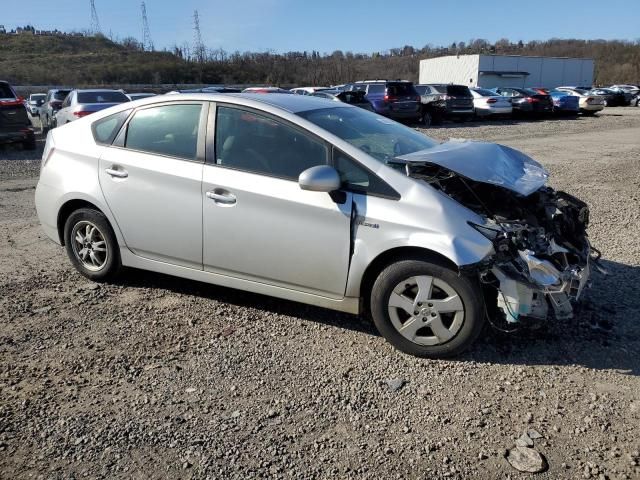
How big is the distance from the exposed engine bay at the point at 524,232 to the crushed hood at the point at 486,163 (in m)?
0.01

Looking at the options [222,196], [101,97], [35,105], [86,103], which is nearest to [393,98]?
[101,97]

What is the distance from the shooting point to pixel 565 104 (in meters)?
29.2

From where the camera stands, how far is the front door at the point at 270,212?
148 inches

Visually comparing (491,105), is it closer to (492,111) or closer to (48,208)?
(492,111)

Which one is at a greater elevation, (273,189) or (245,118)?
(245,118)

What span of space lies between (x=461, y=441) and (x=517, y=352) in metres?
1.12

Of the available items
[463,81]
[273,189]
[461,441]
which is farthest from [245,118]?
[463,81]

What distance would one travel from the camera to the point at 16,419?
120 inches

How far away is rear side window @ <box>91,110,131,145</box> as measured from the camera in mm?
4660

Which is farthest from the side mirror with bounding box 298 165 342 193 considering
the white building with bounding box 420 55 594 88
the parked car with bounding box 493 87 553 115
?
the white building with bounding box 420 55 594 88

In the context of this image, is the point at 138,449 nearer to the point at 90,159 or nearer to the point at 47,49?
the point at 90,159

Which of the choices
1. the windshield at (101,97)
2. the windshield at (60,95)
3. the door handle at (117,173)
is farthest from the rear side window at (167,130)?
the windshield at (60,95)

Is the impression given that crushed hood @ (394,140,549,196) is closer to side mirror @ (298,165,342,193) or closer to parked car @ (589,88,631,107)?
side mirror @ (298,165,342,193)

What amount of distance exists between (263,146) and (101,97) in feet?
45.7
